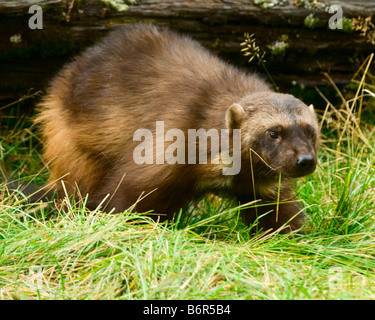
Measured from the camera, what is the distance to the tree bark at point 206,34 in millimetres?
5664

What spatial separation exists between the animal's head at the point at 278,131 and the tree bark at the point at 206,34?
5.29 feet

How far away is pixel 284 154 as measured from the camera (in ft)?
13.8

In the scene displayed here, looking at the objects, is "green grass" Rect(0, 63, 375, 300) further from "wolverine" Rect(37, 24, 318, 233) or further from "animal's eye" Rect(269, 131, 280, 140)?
"animal's eye" Rect(269, 131, 280, 140)

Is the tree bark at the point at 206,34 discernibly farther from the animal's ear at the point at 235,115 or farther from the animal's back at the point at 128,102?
the animal's ear at the point at 235,115

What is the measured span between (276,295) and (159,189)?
4.59 ft

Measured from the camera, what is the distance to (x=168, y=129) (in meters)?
4.57

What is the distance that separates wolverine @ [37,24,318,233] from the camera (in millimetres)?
4352

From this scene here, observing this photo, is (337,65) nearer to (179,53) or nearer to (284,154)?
(179,53)

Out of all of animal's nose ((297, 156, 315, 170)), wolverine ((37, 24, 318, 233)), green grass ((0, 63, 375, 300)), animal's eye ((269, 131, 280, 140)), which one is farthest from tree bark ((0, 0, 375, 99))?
animal's nose ((297, 156, 315, 170))

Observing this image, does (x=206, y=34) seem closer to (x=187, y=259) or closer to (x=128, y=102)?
(x=128, y=102)

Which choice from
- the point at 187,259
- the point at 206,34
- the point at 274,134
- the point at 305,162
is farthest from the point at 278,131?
the point at 206,34

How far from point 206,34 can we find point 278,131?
1.99 meters

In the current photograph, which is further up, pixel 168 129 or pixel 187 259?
pixel 168 129
